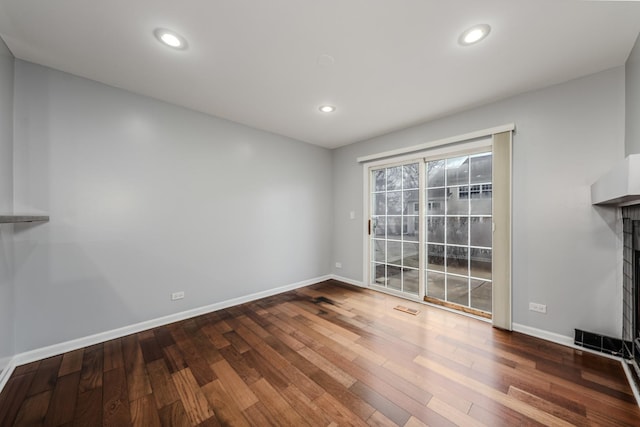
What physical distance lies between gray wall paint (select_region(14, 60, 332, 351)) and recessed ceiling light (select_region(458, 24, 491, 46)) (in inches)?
107

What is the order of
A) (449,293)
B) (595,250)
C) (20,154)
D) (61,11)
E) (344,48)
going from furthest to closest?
1. (449,293)
2. (595,250)
3. (20,154)
4. (344,48)
5. (61,11)

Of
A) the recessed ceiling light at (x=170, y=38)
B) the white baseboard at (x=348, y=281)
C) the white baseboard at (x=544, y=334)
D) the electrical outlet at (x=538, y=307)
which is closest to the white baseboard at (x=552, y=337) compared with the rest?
the white baseboard at (x=544, y=334)

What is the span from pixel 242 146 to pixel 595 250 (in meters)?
4.06

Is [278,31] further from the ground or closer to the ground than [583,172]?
further from the ground

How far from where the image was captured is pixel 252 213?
3.48 meters

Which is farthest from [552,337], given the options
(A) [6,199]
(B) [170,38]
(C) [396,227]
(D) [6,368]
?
(A) [6,199]

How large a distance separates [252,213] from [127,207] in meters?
1.45

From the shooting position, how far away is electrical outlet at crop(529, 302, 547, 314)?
235 centimetres

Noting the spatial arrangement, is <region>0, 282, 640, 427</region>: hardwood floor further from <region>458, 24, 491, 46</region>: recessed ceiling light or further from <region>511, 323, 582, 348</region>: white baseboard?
<region>458, 24, 491, 46</region>: recessed ceiling light

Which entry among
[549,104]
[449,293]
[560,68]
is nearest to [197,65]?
[560,68]

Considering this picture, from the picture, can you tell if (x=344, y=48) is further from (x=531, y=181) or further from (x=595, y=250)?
(x=595, y=250)

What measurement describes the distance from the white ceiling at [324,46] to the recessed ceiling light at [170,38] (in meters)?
0.05

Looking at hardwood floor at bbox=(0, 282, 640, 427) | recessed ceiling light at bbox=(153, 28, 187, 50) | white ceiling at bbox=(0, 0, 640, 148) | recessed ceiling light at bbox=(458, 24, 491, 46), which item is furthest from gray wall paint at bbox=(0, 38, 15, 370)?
recessed ceiling light at bbox=(458, 24, 491, 46)

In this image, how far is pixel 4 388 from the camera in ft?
5.59
